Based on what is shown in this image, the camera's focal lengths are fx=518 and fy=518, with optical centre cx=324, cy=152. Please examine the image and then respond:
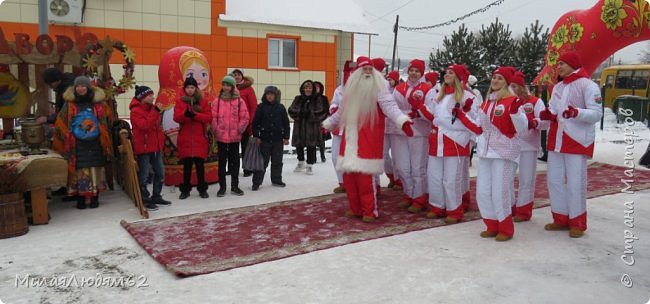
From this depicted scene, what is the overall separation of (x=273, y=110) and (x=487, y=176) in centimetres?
347

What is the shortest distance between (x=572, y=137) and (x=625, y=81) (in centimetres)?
1941

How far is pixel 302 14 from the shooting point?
50.6 feet

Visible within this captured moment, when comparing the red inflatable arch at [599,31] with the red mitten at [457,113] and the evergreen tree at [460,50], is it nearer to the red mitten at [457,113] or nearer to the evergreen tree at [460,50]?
the red mitten at [457,113]

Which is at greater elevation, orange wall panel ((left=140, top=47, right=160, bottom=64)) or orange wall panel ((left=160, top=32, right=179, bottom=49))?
orange wall panel ((left=160, top=32, right=179, bottom=49))

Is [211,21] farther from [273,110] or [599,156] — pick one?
[599,156]

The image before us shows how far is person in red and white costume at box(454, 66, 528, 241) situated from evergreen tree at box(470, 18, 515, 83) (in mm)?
15610

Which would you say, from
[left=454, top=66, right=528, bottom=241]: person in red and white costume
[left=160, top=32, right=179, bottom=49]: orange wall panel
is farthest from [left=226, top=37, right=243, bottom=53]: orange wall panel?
[left=454, top=66, right=528, bottom=241]: person in red and white costume

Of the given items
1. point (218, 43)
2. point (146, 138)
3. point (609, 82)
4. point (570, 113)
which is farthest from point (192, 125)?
point (609, 82)

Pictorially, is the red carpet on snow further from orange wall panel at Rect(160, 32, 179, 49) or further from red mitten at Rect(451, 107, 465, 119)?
orange wall panel at Rect(160, 32, 179, 49)

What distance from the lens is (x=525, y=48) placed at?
19.3 metres

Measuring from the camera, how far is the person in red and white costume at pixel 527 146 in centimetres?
513

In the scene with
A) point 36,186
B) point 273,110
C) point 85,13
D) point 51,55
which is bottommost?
point 36,186

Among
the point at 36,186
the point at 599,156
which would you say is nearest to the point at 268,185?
the point at 36,186

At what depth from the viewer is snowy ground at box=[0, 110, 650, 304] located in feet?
11.9
